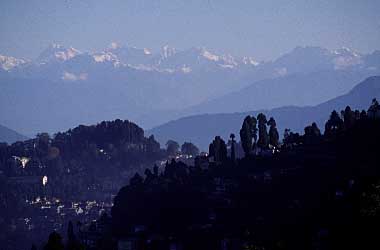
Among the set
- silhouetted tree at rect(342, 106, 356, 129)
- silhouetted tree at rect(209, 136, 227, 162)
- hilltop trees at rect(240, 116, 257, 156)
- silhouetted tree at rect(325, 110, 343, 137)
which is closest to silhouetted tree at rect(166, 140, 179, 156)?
silhouetted tree at rect(209, 136, 227, 162)

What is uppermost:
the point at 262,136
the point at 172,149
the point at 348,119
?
the point at 172,149

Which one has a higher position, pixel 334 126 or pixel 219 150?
pixel 334 126

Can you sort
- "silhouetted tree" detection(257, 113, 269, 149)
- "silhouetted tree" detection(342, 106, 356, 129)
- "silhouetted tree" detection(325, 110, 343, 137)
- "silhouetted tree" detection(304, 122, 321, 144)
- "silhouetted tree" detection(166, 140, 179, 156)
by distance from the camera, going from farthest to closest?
"silhouetted tree" detection(166, 140, 179, 156), "silhouetted tree" detection(257, 113, 269, 149), "silhouetted tree" detection(304, 122, 321, 144), "silhouetted tree" detection(325, 110, 343, 137), "silhouetted tree" detection(342, 106, 356, 129)

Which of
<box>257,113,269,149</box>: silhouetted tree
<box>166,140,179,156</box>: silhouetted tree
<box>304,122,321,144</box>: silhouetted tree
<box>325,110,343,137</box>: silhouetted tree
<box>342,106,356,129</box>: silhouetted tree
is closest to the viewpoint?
<box>342,106,356,129</box>: silhouetted tree

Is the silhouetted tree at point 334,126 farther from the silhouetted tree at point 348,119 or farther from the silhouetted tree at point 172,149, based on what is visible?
the silhouetted tree at point 172,149

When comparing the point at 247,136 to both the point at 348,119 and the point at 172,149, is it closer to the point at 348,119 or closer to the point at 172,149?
the point at 348,119

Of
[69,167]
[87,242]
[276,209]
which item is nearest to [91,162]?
[69,167]

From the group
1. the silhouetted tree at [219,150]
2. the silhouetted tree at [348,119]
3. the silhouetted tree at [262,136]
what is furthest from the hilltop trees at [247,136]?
the silhouetted tree at [348,119]

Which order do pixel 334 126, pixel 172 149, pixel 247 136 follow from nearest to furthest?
pixel 334 126
pixel 247 136
pixel 172 149

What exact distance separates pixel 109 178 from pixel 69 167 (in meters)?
6.23

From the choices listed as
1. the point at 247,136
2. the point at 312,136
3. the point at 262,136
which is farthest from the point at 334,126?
the point at 247,136

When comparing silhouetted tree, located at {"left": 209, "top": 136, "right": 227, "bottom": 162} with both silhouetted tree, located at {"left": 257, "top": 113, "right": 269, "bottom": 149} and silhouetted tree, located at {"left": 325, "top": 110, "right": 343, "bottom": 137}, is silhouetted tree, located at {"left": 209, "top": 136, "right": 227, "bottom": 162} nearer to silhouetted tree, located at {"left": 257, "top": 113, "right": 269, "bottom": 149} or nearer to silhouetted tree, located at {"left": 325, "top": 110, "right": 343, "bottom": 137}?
silhouetted tree, located at {"left": 257, "top": 113, "right": 269, "bottom": 149}

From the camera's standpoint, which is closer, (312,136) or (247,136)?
(312,136)

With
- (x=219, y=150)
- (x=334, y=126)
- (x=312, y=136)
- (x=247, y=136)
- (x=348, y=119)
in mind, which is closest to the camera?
(x=348, y=119)
